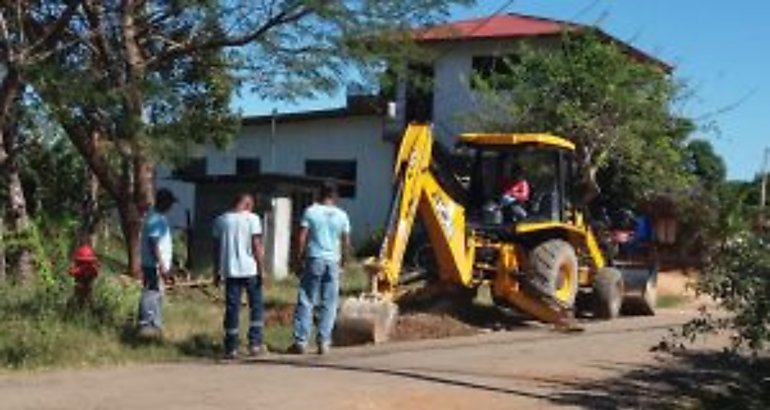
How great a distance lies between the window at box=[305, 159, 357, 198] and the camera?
37875 mm

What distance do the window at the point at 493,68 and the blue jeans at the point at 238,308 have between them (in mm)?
19725

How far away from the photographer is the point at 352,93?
19.9 metres

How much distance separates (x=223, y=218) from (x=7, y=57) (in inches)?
160

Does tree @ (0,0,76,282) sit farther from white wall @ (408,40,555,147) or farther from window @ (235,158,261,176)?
window @ (235,158,261,176)

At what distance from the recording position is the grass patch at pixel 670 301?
26250mm

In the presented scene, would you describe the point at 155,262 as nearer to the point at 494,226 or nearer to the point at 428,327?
the point at 428,327

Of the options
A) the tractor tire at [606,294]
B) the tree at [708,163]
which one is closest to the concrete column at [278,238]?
the tractor tire at [606,294]

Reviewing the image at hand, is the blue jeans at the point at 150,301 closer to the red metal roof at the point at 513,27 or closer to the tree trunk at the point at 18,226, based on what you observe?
the tree trunk at the point at 18,226

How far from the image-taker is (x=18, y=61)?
51.2 ft

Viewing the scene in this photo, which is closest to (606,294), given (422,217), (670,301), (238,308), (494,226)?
(494,226)

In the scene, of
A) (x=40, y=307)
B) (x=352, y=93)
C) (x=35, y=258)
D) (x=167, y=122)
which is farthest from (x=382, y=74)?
(x=40, y=307)

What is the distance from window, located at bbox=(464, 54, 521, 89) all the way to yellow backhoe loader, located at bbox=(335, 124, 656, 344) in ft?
42.9

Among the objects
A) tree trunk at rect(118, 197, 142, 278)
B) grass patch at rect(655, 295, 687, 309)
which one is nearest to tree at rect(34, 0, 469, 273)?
tree trunk at rect(118, 197, 142, 278)

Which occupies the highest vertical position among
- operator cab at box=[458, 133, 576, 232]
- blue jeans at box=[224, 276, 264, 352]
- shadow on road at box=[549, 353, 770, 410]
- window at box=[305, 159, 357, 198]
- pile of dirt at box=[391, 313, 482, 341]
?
window at box=[305, 159, 357, 198]
